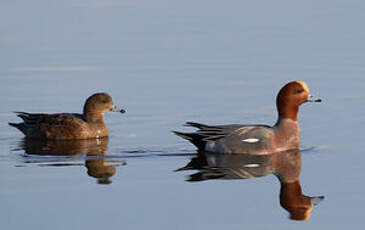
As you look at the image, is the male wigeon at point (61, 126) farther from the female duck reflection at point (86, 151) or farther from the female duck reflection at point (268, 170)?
the female duck reflection at point (268, 170)

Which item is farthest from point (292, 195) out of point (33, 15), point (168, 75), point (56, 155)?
point (33, 15)

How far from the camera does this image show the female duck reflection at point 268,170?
11.1 meters

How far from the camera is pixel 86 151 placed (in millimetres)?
14828

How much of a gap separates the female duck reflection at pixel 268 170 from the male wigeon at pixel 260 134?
0.12 metres

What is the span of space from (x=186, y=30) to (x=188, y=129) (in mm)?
7322

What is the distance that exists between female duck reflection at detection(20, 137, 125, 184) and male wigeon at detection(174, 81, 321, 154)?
1349 mm

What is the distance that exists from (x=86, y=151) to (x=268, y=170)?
3223 millimetres

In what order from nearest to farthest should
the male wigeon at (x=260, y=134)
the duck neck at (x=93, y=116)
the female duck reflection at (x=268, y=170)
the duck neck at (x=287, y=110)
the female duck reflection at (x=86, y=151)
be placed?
the female duck reflection at (x=268, y=170)
the female duck reflection at (x=86, y=151)
the male wigeon at (x=260, y=134)
the duck neck at (x=287, y=110)
the duck neck at (x=93, y=116)

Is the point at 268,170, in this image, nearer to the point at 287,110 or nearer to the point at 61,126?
the point at 287,110

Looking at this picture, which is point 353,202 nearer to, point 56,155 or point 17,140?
→ point 56,155

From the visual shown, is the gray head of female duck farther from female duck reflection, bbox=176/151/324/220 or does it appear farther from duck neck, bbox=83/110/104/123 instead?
female duck reflection, bbox=176/151/324/220

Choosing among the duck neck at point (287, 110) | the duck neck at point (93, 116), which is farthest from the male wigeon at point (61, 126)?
the duck neck at point (287, 110)

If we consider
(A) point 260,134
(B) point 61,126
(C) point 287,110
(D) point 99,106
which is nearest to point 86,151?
(B) point 61,126

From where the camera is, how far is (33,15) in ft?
82.6
